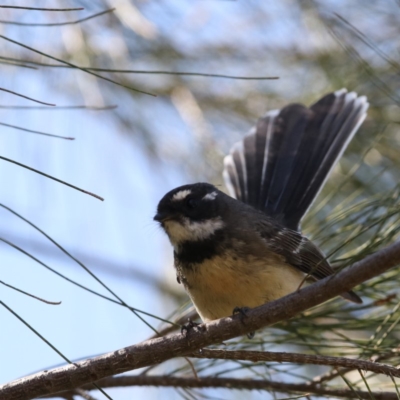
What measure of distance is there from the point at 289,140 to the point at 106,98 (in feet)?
3.23

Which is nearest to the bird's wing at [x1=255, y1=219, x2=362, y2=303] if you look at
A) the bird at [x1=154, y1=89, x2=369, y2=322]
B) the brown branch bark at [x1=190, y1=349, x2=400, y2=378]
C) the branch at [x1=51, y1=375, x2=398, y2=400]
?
the bird at [x1=154, y1=89, x2=369, y2=322]

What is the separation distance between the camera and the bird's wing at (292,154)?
326 centimetres

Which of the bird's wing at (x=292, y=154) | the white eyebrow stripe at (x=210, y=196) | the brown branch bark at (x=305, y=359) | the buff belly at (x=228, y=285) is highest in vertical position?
the bird's wing at (x=292, y=154)

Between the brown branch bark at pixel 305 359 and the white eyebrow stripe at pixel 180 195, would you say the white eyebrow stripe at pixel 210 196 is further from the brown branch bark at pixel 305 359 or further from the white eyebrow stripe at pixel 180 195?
the brown branch bark at pixel 305 359

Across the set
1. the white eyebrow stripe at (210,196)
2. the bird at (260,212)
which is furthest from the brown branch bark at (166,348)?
the white eyebrow stripe at (210,196)

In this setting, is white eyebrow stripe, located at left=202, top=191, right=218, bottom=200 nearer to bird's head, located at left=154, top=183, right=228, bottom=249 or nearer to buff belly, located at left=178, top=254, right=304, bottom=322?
bird's head, located at left=154, top=183, right=228, bottom=249

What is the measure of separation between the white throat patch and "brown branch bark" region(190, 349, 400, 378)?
1011 millimetres

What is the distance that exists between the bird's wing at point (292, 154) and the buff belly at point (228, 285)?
754 mm

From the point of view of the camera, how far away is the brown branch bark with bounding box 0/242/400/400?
1.53m

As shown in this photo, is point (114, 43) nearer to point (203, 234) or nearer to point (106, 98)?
point (106, 98)

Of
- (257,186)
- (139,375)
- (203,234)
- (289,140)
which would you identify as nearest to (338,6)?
(289,140)

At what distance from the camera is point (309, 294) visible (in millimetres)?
1529

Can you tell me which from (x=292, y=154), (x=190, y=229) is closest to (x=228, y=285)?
(x=190, y=229)

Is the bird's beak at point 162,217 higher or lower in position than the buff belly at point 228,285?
higher
